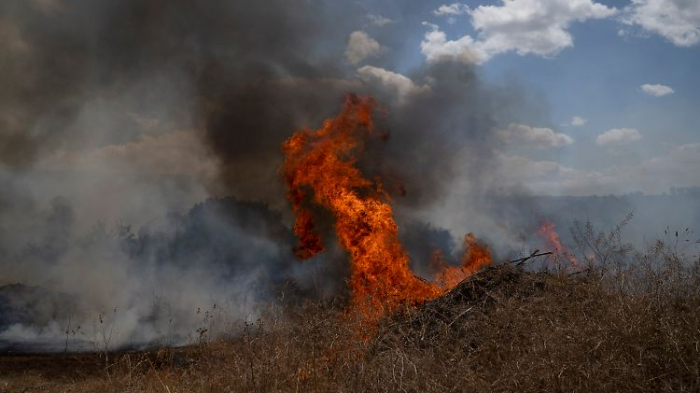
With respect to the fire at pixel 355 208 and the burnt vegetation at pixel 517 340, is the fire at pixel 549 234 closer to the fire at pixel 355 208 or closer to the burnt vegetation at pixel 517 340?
the fire at pixel 355 208

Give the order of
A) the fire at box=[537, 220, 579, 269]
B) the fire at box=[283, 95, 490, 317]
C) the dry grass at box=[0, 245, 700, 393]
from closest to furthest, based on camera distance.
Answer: the dry grass at box=[0, 245, 700, 393], the fire at box=[283, 95, 490, 317], the fire at box=[537, 220, 579, 269]

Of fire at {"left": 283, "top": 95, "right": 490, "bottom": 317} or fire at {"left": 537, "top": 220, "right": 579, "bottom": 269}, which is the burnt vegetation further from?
fire at {"left": 537, "top": 220, "right": 579, "bottom": 269}

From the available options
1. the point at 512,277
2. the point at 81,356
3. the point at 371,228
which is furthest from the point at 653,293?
the point at 81,356

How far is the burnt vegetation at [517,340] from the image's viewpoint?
12.7 ft

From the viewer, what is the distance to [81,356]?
13.3 m

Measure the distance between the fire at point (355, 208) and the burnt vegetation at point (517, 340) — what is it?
1624 millimetres

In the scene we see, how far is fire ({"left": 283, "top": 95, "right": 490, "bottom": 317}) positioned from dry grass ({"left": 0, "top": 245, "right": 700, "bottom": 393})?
5.27 ft

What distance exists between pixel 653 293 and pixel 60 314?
1964 centimetres

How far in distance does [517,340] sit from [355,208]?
327 inches

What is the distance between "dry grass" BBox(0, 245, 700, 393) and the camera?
383 cm

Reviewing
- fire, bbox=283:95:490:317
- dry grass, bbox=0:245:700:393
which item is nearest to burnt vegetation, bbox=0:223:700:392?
dry grass, bbox=0:245:700:393

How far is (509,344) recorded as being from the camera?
198 inches

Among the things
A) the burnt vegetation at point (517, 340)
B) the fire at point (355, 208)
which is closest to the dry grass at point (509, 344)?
the burnt vegetation at point (517, 340)

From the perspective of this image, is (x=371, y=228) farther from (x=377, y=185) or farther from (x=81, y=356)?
(x=81, y=356)
